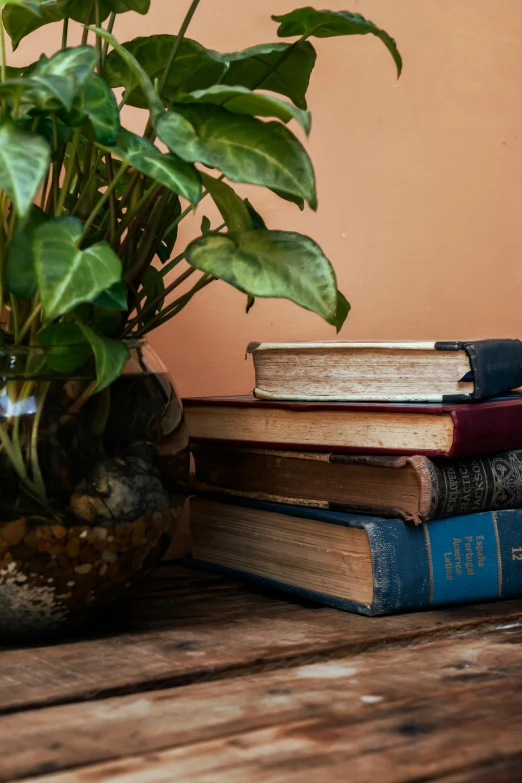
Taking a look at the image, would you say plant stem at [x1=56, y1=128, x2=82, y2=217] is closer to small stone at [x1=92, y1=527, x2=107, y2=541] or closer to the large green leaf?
the large green leaf

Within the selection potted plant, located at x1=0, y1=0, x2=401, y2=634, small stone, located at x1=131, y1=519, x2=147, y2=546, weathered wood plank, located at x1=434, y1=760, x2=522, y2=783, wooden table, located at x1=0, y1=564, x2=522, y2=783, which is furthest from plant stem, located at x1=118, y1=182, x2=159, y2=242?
weathered wood plank, located at x1=434, y1=760, x2=522, y2=783

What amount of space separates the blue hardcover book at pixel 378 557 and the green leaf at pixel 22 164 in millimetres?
418

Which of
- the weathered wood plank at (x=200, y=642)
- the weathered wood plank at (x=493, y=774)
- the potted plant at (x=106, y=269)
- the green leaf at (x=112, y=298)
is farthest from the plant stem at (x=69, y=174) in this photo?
the weathered wood plank at (x=493, y=774)

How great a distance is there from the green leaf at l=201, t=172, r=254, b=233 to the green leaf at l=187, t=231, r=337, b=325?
60mm

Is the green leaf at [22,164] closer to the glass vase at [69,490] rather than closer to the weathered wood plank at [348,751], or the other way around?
the glass vase at [69,490]

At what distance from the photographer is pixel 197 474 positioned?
101 cm

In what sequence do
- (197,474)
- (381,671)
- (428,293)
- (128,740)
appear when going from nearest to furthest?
1. (128,740)
2. (381,671)
3. (197,474)
4. (428,293)

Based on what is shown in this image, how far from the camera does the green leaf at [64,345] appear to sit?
65 cm

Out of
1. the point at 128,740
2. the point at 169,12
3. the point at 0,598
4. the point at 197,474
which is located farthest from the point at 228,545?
the point at 169,12

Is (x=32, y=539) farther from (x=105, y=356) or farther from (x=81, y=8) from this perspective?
(x=81, y=8)

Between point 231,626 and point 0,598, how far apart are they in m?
0.20

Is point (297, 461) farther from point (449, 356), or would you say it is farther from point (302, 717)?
point (302, 717)

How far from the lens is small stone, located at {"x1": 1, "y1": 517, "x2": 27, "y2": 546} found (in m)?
0.66

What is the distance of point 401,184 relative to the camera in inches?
49.8
